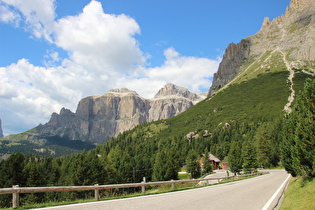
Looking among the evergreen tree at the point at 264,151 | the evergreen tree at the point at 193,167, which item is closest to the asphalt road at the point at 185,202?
the evergreen tree at the point at 193,167

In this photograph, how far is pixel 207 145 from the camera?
13250 centimetres

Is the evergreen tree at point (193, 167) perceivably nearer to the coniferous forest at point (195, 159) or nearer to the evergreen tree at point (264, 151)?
the coniferous forest at point (195, 159)

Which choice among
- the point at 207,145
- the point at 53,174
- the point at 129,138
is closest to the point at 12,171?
A: the point at 53,174

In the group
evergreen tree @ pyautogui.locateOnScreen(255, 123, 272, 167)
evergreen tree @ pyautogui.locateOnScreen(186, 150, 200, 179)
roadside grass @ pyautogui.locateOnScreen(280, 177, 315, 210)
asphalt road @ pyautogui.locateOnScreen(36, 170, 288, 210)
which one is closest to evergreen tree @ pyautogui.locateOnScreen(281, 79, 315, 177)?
roadside grass @ pyautogui.locateOnScreen(280, 177, 315, 210)

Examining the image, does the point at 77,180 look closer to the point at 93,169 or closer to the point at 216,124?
the point at 93,169

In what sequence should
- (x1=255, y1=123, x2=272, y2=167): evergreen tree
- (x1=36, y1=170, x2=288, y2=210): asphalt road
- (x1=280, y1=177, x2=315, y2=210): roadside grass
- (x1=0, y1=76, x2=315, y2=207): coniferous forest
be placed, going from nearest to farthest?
(x1=36, y1=170, x2=288, y2=210): asphalt road → (x1=280, y1=177, x2=315, y2=210): roadside grass → (x1=0, y1=76, x2=315, y2=207): coniferous forest → (x1=255, y1=123, x2=272, y2=167): evergreen tree

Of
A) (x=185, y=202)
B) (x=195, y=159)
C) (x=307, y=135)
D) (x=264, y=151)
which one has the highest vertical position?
(x=307, y=135)

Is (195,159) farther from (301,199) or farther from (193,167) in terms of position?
(301,199)

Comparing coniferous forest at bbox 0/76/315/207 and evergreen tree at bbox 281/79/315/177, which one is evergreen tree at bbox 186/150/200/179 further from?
evergreen tree at bbox 281/79/315/177

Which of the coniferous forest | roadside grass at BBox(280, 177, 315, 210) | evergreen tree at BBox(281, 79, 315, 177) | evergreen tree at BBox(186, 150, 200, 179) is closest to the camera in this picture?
roadside grass at BBox(280, 177, 315, 210)

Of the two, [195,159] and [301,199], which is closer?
[301,199]

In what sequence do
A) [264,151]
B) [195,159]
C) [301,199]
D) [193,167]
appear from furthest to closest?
[195,159], [264,151], [193,167], [301,199]

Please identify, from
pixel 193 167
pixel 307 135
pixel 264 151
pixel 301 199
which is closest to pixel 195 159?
pixel 193 167

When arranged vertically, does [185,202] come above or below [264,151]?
above
